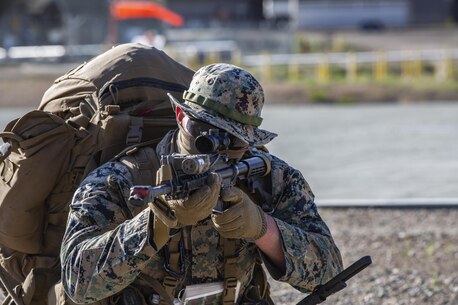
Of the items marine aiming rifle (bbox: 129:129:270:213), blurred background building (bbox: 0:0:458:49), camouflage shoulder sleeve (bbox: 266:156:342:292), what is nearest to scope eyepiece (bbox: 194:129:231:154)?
marine aiming rifle (bbox: 129:129:270:213)

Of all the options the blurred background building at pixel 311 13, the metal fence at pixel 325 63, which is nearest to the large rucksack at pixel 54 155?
the metal fence at pixel 325 63

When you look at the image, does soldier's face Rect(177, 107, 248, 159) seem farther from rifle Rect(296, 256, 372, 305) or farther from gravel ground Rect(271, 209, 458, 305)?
gravel ground Rect(271, 209, 458, 305)

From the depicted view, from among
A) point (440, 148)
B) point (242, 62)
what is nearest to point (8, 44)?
point (242, 62)

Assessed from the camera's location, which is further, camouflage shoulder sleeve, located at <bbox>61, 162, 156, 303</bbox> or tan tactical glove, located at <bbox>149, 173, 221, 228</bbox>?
camouflage shoulder sleeve, located at <bbox>61, 162, 156, 303</bbox>

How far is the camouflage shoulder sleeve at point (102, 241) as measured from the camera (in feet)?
10.9

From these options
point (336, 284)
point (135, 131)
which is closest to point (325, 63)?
point (135, 131)

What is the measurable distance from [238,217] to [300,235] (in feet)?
1.49

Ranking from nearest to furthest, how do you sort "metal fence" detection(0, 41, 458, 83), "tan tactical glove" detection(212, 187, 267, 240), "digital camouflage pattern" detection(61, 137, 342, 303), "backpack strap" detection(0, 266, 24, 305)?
"tan tactical glove" detection(212, 187, 267, 240), "digital camouflage pattern" detection(61, 137, 342, 303), "backpack strap" detection(0, 266, 24, 305), "metal fence" detection(0, 41, 458, 83)

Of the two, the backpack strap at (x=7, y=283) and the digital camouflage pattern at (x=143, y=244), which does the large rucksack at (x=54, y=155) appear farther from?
the digital camouflage pattern at (x=143, y=244)

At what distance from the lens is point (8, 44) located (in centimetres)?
3866

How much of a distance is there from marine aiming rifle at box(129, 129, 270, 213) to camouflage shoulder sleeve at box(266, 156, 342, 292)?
0.34 m

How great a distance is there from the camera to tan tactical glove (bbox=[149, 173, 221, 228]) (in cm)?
302

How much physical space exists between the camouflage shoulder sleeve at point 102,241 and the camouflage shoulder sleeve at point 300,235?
527 millimetres

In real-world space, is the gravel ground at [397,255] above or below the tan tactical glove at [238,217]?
below
